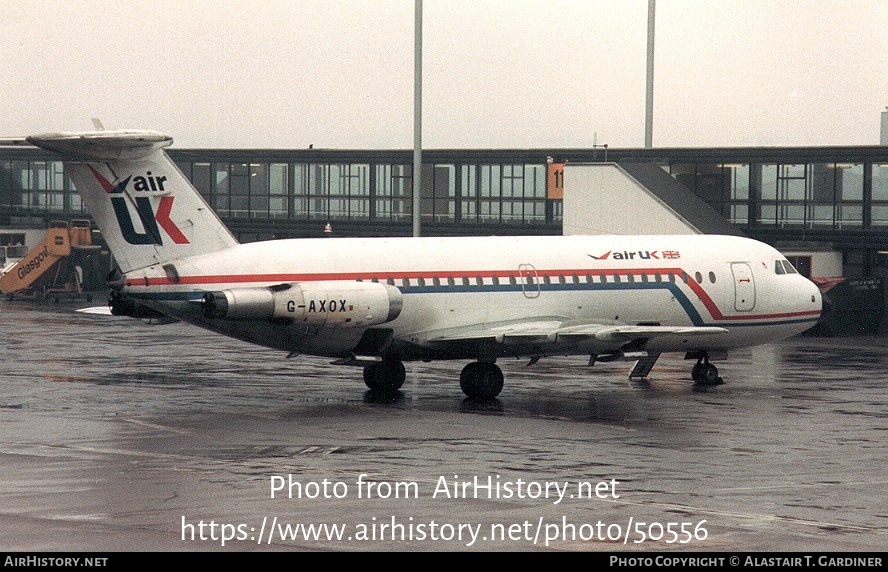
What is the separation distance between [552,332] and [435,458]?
31.5 feet

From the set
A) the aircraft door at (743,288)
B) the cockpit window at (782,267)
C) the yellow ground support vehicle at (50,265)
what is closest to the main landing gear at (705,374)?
the aircraft door at (743,288)

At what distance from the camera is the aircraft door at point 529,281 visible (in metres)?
35.6

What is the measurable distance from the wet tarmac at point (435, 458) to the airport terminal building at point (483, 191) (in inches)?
593

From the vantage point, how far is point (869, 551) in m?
17.8

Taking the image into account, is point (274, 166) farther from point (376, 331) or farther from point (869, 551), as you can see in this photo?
point (869, 551)

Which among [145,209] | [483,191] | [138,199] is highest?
[138,199]

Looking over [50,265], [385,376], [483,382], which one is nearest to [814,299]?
[483,382]

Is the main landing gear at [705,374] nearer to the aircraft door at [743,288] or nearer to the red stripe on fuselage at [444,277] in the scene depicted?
the red stripe on fuselage at [444,277]

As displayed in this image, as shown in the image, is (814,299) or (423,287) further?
(814,299)

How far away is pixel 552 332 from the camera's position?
3450cm

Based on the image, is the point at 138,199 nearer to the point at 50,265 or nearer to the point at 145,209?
the point at 145,209

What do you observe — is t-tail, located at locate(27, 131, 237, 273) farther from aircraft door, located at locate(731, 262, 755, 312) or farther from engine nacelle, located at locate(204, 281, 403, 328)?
aircraft door, located at locate(731, 262, 755, 312)

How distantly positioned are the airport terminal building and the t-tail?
27.7 meters

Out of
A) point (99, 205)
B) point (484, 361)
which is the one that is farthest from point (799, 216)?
point (99, 205)
